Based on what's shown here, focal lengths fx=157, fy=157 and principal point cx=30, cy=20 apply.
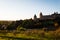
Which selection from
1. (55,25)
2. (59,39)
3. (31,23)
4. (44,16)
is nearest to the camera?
(59,39)

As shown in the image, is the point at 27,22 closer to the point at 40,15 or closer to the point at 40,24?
the point at 40,24

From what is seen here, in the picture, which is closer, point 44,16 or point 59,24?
point 59,24

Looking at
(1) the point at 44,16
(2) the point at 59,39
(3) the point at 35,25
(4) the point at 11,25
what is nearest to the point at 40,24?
(3) the point at 35,25

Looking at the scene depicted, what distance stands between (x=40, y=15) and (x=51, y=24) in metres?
38.7

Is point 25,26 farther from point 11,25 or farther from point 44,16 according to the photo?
point 44,16

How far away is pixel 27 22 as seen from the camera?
5478 cm

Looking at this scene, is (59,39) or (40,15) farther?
(40,15)

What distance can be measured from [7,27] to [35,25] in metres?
9.69

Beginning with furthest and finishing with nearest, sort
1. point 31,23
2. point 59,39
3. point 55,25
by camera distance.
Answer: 1. point 31,23
2. point 55,25
3. point 59,39

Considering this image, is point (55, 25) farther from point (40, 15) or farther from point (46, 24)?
point (40, 15)

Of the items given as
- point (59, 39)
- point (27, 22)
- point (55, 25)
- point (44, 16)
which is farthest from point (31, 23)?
point (44, 16)

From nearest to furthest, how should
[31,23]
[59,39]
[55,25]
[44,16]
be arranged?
[59,39] → [55,25] → [31,23] → [44,16]

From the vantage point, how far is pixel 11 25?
181 ft

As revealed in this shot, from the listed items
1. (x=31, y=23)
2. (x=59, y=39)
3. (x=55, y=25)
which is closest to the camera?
(x=59, y=39)
